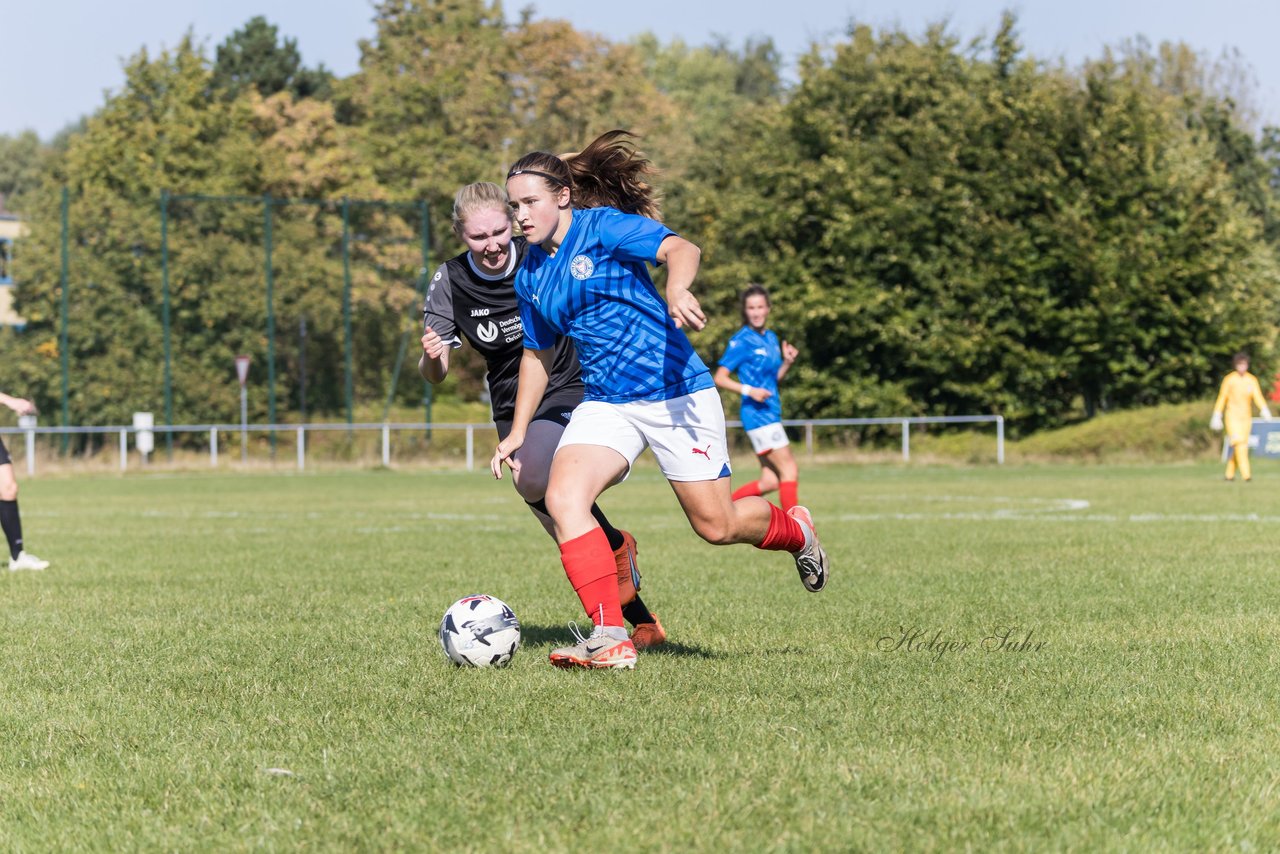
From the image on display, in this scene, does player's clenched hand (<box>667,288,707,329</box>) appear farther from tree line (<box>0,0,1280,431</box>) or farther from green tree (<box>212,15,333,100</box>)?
green tree (<box>212,15,333,100</box>)

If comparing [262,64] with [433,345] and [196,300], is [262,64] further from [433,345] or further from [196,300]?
[433,345]

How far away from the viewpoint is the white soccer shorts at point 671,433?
19.2 feet

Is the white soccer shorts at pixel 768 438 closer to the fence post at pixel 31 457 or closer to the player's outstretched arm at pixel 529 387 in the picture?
the player's outstretched arm at pixel 529 387

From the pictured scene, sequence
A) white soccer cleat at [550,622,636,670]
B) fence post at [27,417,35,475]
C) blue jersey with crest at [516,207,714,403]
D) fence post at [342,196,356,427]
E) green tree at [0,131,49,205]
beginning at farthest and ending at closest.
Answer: green tree at [0,131,49,205] → fence post at [342,196,356,427] → fence post at [27,417,35,475] → blue jersey with crest at [516,207,714,403] → white soccer cleat at [550,622,636,670]

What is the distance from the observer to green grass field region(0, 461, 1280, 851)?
3.45 m

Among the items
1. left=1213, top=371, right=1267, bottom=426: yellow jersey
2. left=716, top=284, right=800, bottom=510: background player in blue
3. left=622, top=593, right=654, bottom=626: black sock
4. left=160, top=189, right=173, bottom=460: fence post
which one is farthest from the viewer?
left=160, top=189, right=173, bottom=460: fence post

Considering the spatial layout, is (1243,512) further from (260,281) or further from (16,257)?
(16,257)

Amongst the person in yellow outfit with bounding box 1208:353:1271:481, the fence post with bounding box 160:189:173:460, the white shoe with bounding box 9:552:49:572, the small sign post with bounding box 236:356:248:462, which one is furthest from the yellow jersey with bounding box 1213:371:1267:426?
the fence post with bounding box 160:189:173:460

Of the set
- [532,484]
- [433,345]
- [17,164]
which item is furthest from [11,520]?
[17,164]

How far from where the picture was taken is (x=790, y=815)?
3.44 m

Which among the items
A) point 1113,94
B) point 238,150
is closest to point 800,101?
point 1113,94

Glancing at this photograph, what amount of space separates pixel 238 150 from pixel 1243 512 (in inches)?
1410

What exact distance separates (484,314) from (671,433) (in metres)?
1.39

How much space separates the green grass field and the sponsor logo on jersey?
4.85 ft
